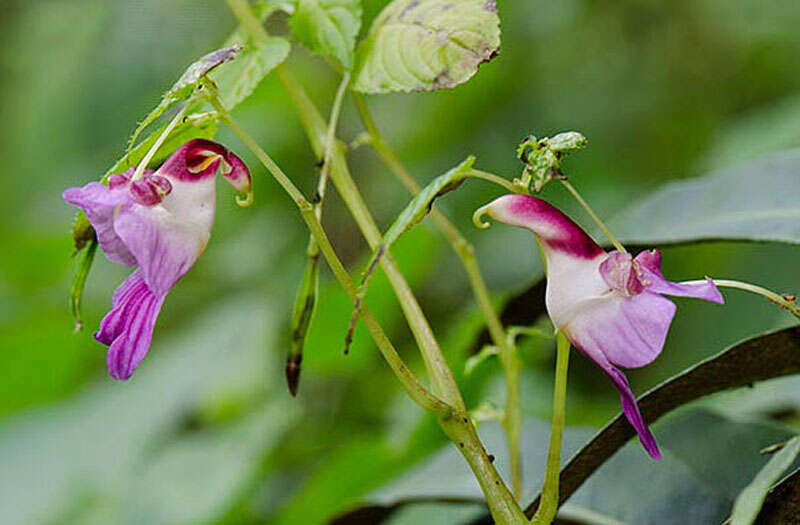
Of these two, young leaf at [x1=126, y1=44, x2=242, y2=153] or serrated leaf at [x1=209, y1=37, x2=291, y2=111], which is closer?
young leaf at [x1=126, y1=44, x2=242, y2=153]

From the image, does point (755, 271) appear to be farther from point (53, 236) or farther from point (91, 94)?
point (91, 94)

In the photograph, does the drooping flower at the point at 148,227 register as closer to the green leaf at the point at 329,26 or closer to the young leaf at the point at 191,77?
the young leaf at the point at 191,77

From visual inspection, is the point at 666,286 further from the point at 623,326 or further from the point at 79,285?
the point at 79,285

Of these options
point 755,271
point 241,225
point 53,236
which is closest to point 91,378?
point 53,236

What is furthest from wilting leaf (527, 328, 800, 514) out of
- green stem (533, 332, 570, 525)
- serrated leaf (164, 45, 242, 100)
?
serrated leaf (164, 45, 242, 100)

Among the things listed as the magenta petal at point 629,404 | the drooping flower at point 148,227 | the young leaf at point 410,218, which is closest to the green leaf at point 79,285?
the drooping flower at point 148,227

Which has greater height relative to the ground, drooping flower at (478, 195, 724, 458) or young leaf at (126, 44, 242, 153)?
young leaf at (126, 44, 242, 153)

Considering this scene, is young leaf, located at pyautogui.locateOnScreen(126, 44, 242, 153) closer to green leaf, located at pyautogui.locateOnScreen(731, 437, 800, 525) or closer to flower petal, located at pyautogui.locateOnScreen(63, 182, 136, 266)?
flower petal, located at pyautogui.locateOnScreen(63, 182, 136, 266)

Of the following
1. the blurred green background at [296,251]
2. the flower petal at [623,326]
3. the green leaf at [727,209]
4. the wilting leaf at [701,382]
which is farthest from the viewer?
the blurred green background at [296,251]
